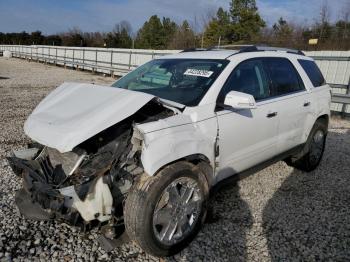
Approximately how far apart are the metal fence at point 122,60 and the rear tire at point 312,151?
→ 443cm

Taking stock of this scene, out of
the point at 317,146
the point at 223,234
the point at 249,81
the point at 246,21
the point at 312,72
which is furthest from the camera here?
the point at 246,21

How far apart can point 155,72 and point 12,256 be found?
Result: 8.23 feet

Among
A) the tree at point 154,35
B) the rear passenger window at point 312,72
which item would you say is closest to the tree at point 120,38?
the tree at point 154,35

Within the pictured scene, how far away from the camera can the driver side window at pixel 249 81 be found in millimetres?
3532

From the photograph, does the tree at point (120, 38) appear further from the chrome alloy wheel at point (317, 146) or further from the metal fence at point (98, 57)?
the chrome alloy wheel at point (317, 146)

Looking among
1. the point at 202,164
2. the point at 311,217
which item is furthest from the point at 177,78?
the point at 311,217

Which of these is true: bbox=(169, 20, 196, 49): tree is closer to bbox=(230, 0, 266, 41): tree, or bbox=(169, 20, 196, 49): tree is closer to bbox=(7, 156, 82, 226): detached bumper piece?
bbox=(230, 0, 266, 41): tree

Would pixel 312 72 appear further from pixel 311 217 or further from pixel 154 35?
pixel 154 35

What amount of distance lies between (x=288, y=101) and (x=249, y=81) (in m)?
0.78

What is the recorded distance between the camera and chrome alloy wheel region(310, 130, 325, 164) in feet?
17.0

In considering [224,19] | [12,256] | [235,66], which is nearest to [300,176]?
[235,66]

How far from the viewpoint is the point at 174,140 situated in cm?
282

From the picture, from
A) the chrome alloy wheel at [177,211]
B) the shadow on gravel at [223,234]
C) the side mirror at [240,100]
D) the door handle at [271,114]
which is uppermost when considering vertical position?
the side mirror at [240,100]

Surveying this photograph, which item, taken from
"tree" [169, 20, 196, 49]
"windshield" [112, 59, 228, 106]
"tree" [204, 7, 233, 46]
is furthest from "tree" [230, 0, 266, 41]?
"windshield" [112, 59, 228, 106]
